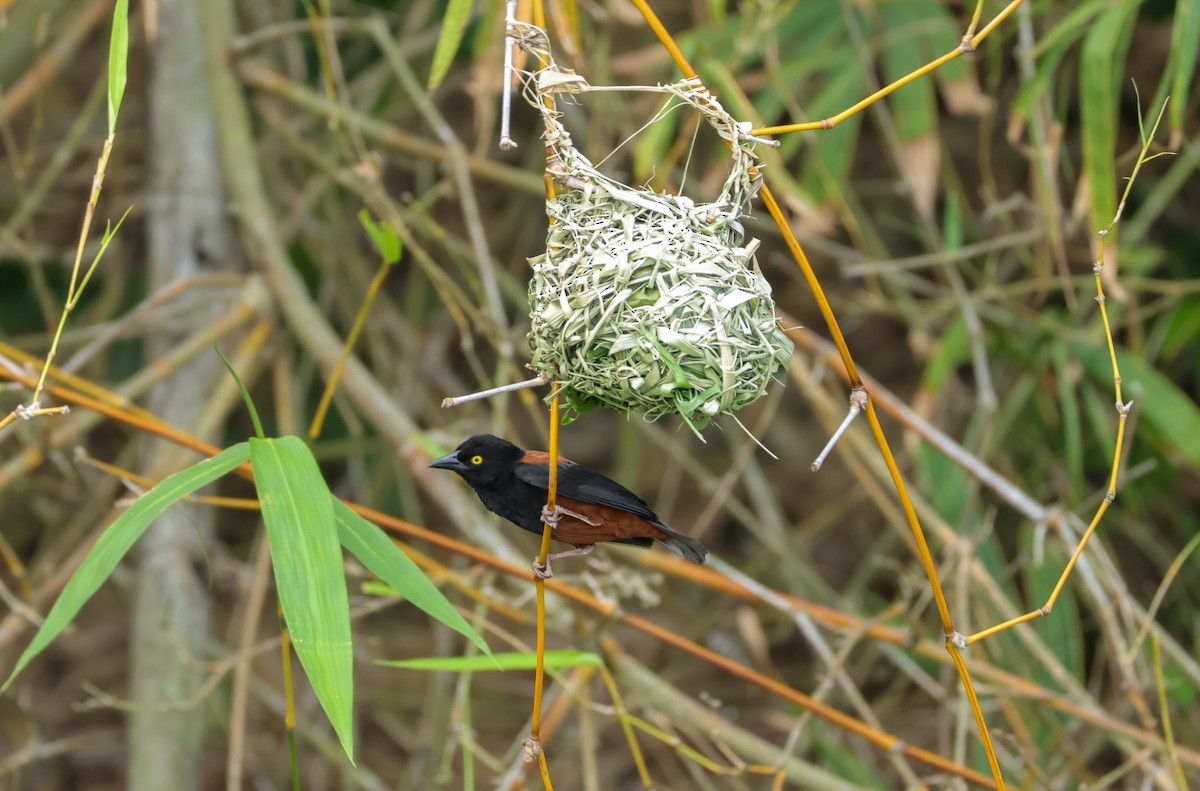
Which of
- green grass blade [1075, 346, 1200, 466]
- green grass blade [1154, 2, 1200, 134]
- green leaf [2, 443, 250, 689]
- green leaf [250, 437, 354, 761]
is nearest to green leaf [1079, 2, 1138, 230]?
green grass blade [1154, 2, 1200, 134]

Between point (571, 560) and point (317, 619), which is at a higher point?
point (317, 619)

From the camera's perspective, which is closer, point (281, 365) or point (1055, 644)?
point (1055, 644)

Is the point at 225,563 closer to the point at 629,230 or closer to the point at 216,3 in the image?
the point at 216,3

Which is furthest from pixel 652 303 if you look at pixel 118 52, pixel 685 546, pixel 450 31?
pixel 118 52

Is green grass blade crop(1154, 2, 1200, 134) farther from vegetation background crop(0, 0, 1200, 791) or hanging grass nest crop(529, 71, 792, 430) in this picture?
hanging grass nest crop(529, 71, 792, 430)

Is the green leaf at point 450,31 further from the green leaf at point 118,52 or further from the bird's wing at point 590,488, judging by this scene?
the bird's wing at point 590,488

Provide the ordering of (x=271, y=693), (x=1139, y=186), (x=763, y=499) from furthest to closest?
(x=1139, y=186) < (x=763, y=499) < (x=271, y=693)

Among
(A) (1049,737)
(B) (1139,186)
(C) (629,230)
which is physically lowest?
(A) (1049,737)

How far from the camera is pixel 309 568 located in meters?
1.78

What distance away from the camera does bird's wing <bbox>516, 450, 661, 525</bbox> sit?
193cm

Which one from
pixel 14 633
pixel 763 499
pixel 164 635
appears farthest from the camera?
pixel 763 499

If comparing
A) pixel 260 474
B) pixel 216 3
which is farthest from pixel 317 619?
pixel 216 3

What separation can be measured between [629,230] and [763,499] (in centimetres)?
300

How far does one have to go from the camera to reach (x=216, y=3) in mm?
4312
